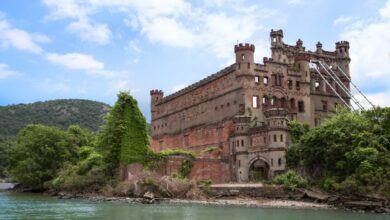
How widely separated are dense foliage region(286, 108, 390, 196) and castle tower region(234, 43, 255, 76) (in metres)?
14.7

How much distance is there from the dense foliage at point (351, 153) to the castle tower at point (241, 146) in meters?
7.61

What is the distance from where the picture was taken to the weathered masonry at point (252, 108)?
186ft

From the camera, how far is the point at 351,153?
4475 centimetres

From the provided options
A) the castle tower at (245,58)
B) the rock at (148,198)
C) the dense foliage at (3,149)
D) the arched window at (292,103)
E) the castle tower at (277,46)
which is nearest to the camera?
the rock at (148,198)

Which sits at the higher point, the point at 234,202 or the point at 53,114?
the point at 53,114

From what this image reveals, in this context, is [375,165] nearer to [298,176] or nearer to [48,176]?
[298,176]

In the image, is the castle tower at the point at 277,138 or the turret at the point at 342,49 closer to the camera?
the castle tower at the point at 277,138

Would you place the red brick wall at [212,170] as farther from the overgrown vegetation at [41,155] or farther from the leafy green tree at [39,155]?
the leafy green tree at [39,155]

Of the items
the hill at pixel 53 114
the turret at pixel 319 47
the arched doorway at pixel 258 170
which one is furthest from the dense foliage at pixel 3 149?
the arched doorway at pixel 258 170

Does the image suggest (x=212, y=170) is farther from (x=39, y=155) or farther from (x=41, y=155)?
(x=39, y=155)

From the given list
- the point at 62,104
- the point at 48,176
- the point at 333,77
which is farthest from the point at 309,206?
the point at 62,104

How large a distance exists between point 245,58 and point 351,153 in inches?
892

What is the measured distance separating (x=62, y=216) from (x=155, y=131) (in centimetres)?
5395

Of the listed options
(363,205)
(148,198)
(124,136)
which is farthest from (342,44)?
(148,198)
